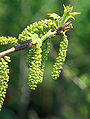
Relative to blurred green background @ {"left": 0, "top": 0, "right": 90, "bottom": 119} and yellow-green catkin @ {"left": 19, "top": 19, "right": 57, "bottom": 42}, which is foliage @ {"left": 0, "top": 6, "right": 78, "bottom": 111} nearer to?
yellow-green catkin @ {"left": 19, "top": 19, "right": 57, "bottom": 42}

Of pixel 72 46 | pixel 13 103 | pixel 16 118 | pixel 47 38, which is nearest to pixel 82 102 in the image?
pixel 72 46

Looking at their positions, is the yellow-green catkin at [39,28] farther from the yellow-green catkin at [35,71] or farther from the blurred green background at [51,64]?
the blurred green background at [51,64]

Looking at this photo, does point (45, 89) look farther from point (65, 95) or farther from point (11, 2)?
point (11, 2)

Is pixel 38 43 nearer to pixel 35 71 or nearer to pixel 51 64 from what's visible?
pixel 35 71

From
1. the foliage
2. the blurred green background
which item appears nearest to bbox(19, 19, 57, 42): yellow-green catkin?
the foliage

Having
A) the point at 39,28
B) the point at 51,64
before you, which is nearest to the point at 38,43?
the point at 39,28

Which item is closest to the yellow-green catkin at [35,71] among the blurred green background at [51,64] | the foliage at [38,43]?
the foliage at [38,43]
